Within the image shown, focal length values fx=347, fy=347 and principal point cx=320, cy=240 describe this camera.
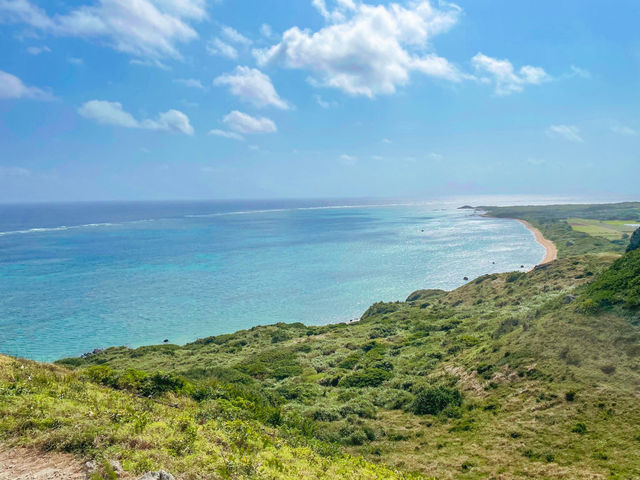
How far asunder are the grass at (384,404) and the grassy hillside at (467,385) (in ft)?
0.29

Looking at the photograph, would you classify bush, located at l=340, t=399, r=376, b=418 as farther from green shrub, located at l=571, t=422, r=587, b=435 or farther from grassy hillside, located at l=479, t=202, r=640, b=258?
grassy hillside, located at l=479, t=202, r=640, b=258

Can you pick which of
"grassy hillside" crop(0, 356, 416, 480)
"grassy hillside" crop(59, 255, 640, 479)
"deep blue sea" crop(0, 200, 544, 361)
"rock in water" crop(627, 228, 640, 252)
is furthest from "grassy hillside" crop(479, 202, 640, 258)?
"grassy hillside" crop(0, 356, 416, 480)

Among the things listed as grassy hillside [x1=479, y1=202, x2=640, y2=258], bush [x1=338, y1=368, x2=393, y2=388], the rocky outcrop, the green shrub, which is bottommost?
the rocky outcrop

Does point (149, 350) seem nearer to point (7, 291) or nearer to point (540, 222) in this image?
point (7, 291)

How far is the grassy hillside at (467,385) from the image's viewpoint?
50.6 feet

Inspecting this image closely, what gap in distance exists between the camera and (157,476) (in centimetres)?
830

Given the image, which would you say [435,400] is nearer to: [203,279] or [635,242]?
[635,242]

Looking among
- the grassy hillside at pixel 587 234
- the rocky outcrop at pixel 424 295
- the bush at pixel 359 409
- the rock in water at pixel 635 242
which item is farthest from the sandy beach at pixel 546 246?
the bush at pixel 359 409

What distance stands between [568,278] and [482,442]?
1489 inches

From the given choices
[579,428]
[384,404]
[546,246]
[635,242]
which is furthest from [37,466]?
[546,246]

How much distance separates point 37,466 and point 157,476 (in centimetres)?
322

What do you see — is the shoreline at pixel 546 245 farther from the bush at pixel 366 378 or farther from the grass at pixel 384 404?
the bush at pixel 366 378

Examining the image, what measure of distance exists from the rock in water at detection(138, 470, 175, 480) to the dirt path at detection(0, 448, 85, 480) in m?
1.56

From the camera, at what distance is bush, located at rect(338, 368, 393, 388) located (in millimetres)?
26391
